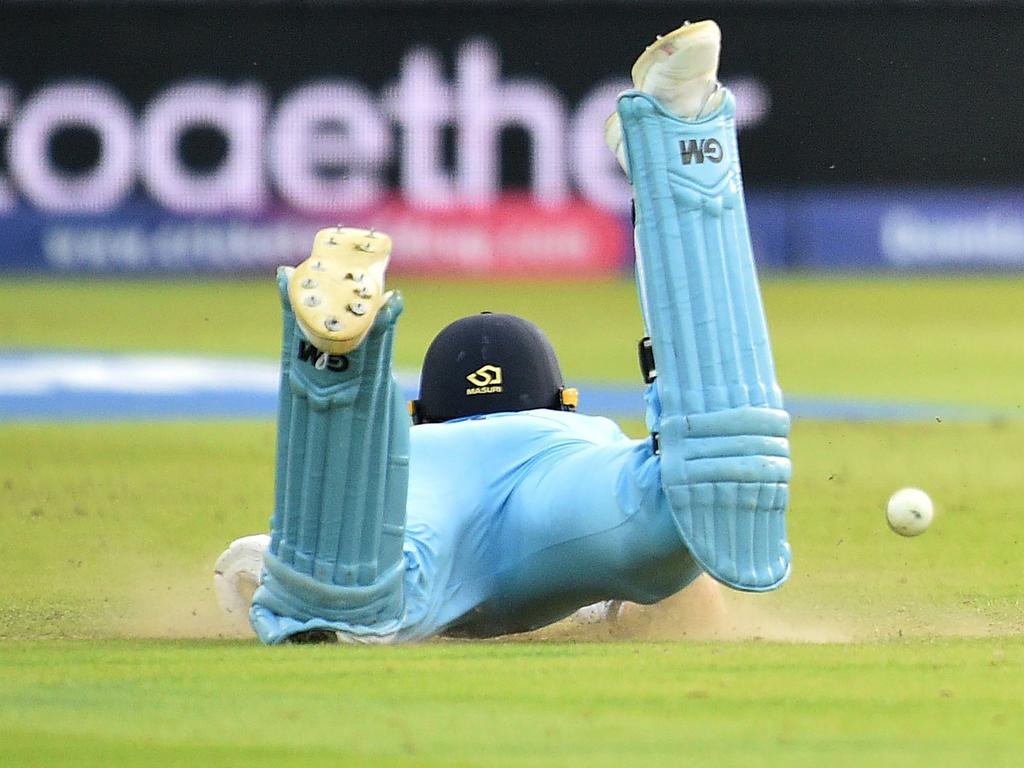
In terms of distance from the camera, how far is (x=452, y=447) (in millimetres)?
5910

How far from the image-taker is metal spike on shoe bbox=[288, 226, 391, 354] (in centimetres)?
492

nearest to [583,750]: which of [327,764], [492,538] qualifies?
[327,764]

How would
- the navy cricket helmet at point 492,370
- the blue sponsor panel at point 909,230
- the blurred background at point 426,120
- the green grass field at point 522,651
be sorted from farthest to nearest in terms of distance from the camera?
the blue sponsor panel at point 909,230 < the blurred background at point 426,120 < the navy cricket helmet at point 492,370 < the green grass field at point 522,651

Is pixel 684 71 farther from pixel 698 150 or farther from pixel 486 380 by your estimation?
pixel 486 380

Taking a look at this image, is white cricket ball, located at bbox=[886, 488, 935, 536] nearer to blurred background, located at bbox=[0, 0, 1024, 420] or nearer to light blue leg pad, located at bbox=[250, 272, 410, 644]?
light blue leg pad, located at bbox=[250, 272, 410, 644]

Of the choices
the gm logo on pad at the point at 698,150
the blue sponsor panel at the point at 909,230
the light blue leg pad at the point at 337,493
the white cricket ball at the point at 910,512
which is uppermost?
the gm logo on pad at the point at 698,150

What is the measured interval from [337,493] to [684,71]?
1.27 m

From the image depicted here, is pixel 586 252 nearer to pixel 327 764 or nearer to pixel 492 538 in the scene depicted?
pixel 492 538

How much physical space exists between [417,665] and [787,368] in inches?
390

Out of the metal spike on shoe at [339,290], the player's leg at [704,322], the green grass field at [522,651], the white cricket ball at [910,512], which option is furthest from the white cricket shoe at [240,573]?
the white cricket ball at [910,512]

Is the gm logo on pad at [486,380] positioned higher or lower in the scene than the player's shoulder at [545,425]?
higher

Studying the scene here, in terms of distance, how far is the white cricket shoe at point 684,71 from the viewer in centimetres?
520

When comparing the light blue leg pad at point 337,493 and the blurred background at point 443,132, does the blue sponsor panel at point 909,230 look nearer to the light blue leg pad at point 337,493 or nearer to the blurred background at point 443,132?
the blurred background at point 443,132

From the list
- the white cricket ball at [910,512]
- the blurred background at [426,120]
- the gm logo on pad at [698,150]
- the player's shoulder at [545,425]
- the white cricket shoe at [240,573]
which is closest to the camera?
the gm logo on pad at [698,150]
